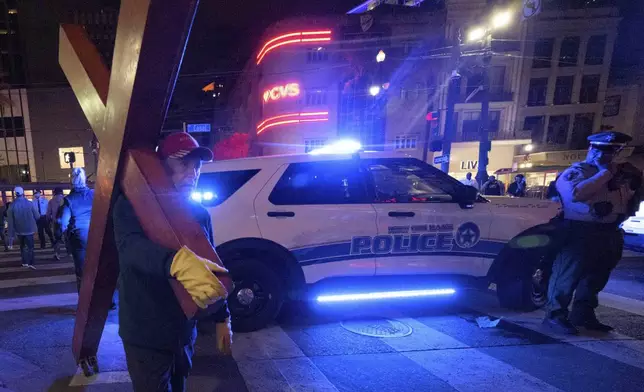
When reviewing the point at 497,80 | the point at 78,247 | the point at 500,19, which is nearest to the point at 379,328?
the point at 78,247

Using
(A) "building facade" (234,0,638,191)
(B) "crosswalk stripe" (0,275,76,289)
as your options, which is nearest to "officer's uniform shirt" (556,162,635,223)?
(B) "crosswalk stripe" (0,275,76,289)

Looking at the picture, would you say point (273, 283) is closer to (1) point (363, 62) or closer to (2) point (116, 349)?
(2) point (116, 349)

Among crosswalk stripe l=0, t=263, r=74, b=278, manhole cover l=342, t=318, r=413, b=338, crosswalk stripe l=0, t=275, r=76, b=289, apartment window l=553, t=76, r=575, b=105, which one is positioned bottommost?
crosswalk stripe l=0, t=263, r=74, b=278

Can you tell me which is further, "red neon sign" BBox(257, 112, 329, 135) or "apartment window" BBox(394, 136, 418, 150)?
"apartment window" BBox(394, 136, 418, 150)

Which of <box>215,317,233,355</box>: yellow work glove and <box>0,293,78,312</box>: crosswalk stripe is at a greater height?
<box>215,317,233,355</box>: yellow work glove

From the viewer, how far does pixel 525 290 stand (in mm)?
4336

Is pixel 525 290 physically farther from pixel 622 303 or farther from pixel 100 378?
pixel 100 378

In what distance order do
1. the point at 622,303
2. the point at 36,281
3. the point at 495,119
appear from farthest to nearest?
the point at 495,119, the point at 36,281, the point at 622,303

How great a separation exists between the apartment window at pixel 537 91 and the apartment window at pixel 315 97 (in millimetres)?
16776

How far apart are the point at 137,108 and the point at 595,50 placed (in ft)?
119

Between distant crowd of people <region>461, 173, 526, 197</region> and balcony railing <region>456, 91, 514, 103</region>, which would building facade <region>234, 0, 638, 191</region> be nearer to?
balcony railing <region>456, 91, 514, 103</region>

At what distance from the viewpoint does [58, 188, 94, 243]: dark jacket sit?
4371mm

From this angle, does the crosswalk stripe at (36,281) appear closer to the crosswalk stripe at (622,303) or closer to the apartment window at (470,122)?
the crosswalk stripe at (622,303)

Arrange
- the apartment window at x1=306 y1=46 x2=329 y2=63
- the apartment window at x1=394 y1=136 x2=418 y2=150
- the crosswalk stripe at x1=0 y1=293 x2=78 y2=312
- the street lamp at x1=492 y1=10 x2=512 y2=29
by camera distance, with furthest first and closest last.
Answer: the apartment window at x1=394 y1=136 x2=418 y2=150, the apartment window at x1=306 y1=46 x2=329 y2=63, the street lamp at x1=492 y1=10 x2=512 y2=29, the crosswalk stripe at x1=0 y1=293 x2=78 y2=312
